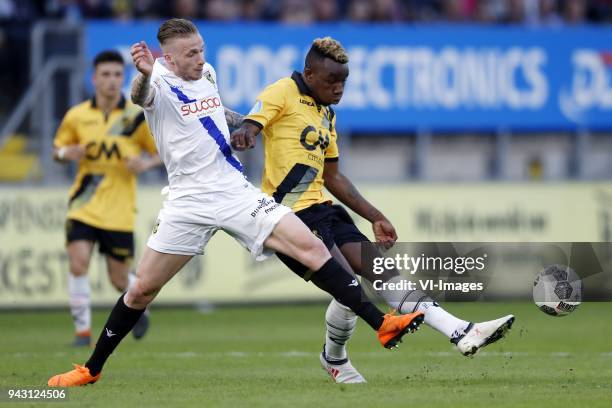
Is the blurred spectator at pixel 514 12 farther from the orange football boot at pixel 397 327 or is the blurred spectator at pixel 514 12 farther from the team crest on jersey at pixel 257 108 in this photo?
the orange football boot at pixel 397 327

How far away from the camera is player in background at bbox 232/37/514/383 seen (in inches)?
351

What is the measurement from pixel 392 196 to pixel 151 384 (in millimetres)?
10334

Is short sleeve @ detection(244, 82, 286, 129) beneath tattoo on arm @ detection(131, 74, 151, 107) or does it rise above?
beneath

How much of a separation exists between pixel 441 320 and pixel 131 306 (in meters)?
2.14

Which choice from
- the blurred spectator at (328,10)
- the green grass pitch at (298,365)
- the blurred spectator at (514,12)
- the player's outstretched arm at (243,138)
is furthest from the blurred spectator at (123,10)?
the player's outstretched arm at (243,138)

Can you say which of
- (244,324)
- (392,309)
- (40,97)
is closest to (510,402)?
(392,309)

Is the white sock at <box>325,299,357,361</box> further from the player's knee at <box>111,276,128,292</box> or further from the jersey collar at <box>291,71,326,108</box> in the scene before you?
the player's knee at <box>111,276,128,292</box>

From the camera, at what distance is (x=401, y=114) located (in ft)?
68.0

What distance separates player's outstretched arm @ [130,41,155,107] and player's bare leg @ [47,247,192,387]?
103 cm

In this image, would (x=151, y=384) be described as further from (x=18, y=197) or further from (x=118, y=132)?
(x=18, y=197)

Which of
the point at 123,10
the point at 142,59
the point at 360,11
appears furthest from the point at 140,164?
the point at 360,11

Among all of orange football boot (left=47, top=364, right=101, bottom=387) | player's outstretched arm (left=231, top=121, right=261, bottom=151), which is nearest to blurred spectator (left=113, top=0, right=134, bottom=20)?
orange football boot (left=47, top=364, right=101, bottom=387)

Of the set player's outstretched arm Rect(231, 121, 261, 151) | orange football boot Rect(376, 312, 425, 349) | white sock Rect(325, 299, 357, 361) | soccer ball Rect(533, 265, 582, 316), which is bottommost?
white sock Rect(325, 299, 357, 361)

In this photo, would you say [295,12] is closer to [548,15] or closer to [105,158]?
[548,15]
